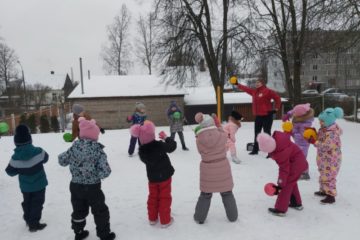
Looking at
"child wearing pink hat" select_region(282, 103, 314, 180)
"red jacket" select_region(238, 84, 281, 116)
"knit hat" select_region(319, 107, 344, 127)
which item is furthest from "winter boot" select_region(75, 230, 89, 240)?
"red jacket" select_region(238, 84, 281, 116)

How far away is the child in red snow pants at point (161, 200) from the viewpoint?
402 centimetres

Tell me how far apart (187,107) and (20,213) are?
63.9 feet

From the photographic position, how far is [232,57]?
17875 mm

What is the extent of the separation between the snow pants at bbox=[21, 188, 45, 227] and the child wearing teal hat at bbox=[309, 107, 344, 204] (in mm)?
3845

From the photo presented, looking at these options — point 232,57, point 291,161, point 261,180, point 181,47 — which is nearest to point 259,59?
point 232,57

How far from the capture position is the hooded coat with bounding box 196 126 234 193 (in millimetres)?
3977

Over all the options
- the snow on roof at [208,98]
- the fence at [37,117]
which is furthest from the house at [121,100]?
the fence at [37,117]

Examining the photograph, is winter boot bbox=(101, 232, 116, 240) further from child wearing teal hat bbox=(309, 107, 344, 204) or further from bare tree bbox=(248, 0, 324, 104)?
bare tree bbox=(248, 0, 324, 104)

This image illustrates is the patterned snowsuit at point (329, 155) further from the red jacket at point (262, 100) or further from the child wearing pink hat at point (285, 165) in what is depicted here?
the red jacket at point (262, 100)

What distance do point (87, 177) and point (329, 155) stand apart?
3.34 meters

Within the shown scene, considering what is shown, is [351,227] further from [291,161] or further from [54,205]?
[54,205]

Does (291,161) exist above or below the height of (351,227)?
above

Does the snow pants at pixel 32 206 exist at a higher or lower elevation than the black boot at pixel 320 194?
higher

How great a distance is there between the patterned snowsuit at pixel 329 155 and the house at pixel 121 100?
17.9 metres
